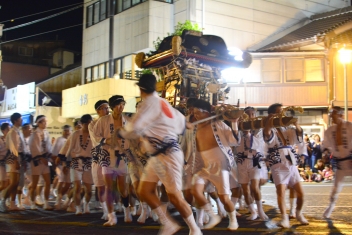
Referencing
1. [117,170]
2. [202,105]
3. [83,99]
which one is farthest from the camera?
[83,99]

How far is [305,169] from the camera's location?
1720cm

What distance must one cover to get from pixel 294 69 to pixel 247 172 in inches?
637

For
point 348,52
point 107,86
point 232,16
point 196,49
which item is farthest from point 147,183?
point 232,16

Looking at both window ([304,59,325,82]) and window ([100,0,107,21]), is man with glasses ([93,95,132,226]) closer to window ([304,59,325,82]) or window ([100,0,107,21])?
window ([304,59,325,82])

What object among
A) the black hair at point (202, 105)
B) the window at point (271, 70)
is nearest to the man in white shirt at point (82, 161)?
the black hair at point (202, 105)

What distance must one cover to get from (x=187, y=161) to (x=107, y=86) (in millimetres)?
17045

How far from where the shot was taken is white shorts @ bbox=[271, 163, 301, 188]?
721 centimetres

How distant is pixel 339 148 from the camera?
8.00 meters

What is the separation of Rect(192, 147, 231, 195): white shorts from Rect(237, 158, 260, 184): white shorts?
5.36 ft

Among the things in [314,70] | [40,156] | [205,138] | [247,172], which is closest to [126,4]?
[314,70]

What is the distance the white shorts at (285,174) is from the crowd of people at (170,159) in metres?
0.02

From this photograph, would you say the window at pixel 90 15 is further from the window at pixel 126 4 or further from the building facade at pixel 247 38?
the window at pixel 126 4

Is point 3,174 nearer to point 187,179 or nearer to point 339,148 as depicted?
point 187,179

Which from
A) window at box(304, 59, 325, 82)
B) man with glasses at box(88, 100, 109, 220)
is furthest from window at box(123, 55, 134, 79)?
man with glasses at box(88, 100, 109, 220)
